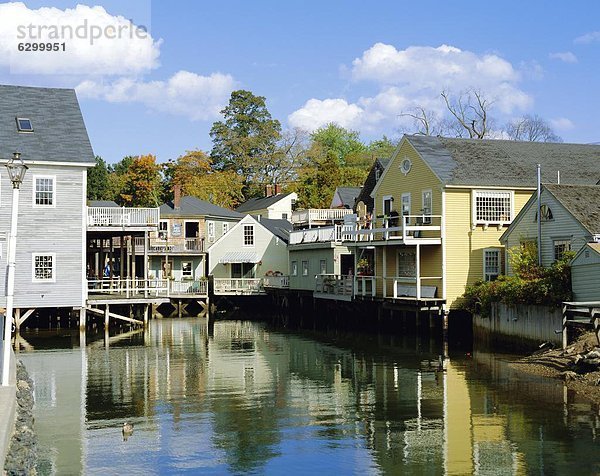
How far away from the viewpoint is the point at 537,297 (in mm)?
28641

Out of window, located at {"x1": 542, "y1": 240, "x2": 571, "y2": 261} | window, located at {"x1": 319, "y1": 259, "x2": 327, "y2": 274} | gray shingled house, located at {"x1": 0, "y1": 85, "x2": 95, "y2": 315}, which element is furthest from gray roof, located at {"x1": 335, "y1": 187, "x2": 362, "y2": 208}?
window, located at {"x1": 542, "y1": 240, "x2": 571, "y2": 261}

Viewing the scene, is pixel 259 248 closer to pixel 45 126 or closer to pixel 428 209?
pixel 45 126

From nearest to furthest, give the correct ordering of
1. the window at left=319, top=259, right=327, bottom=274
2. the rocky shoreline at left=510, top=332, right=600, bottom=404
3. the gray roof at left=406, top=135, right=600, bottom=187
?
the rocky shoreline at left=510, top=332, right=600, bottom=404, the gray roof at left=406, top=135, right=600, bottom=187, the window at left=319, top=259, right=327, bottom=274

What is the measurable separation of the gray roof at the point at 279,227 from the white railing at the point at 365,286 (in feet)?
53.4

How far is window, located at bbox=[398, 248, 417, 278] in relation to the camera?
38.4 meters

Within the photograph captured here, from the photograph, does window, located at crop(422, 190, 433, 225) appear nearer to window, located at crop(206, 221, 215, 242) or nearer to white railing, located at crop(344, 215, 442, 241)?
white railing, located at crop(344, 215, 442, 241)

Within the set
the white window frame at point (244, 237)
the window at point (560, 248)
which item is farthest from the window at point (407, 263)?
the white window frame at point (244, 237)

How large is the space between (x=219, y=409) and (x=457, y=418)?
5.78 metres

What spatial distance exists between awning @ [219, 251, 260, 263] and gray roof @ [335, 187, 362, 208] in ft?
28.7

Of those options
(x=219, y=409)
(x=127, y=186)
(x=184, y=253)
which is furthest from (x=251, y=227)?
(x=219, y=409)

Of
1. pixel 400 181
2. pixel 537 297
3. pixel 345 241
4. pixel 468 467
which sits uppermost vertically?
pixel 400 181

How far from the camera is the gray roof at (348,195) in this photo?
2437 inches

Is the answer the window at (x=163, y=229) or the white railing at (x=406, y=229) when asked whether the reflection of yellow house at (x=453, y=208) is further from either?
the window at (x=163, y=229)

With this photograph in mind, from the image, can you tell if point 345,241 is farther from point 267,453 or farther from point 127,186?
point 127,186
